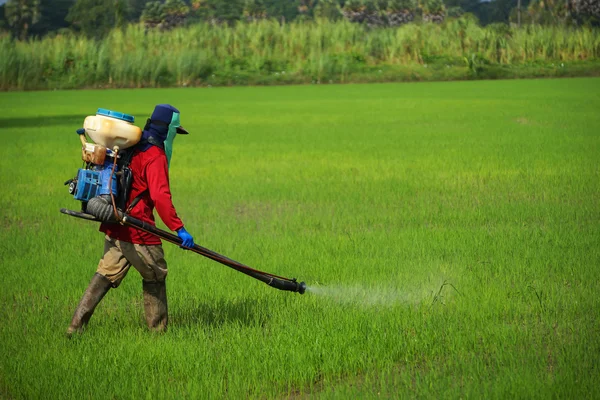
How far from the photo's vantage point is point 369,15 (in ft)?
368

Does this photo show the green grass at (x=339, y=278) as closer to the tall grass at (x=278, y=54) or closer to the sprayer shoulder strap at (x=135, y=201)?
the sprayer shoulder strap at (x=135, y=201)

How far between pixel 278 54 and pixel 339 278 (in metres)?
39.0

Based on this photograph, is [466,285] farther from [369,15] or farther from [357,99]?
[369,15]

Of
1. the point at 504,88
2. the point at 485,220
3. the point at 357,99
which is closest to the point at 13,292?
the point at 485,220

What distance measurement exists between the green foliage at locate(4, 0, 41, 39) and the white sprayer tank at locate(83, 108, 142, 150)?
3421 inches

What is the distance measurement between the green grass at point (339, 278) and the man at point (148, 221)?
292 millimetres

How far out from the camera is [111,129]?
530 centimetres

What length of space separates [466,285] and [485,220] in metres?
3.21

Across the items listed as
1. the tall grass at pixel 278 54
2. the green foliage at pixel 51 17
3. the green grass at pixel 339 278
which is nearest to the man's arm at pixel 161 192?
the green grass at pixel 339 278

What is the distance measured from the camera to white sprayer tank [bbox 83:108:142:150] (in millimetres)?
5293

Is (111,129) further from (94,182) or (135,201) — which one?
(135,201)

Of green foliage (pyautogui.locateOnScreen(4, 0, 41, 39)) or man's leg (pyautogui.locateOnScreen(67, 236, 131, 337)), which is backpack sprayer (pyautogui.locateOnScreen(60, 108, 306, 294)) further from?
green foliage (pyautogui.locateOnScreen(4, 0, 41, 39))

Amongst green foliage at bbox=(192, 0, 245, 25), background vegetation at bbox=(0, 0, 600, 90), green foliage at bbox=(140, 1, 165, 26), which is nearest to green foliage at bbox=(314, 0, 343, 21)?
green foliage at bbox=(192, 0, 245, 25)

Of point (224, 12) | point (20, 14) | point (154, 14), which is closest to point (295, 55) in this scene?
point (20, 14)
